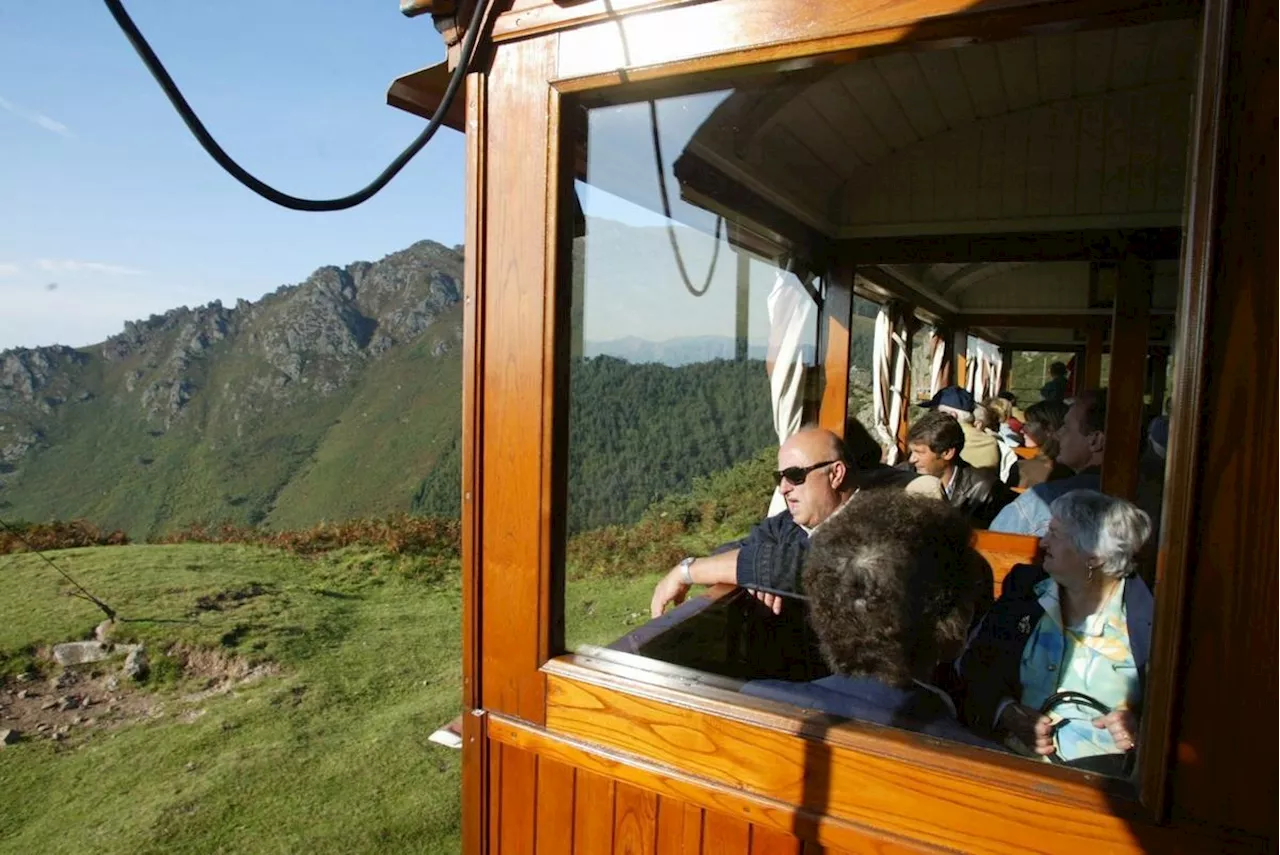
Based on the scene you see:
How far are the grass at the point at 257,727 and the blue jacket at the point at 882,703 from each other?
488 mm

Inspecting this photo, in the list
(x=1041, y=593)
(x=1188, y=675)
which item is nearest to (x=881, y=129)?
(x=1041, y=593)

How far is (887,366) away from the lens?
594 cm

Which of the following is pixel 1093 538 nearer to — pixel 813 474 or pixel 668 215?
pixel 813 474

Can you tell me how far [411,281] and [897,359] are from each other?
5668cm

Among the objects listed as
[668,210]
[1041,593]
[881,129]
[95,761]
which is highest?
[881,129]

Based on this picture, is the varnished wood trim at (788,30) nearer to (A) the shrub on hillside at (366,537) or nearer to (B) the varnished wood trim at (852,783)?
(B) the varnished wood trim at (852,783)

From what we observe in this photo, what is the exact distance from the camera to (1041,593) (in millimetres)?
1854

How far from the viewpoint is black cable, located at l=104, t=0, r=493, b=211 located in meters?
1.21

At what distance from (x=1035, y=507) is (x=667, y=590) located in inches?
68.1

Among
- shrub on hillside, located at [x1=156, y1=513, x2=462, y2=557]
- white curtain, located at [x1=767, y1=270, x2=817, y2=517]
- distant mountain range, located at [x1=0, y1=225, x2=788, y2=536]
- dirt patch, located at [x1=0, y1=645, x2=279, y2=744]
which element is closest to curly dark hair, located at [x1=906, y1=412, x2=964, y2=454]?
white curtain, located at [x1=767, y1=270, x2=817, y2=517]

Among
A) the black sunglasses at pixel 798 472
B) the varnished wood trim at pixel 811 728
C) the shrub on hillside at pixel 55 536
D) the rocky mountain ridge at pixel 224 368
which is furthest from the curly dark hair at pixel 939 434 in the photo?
the rocky mountain ridge at pixel 224 368

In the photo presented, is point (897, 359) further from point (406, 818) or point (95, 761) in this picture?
point (95, 761)

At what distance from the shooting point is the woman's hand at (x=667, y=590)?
2340 millimetres

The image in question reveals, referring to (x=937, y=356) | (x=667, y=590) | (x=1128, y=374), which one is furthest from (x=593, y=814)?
(x=937, y=356)
